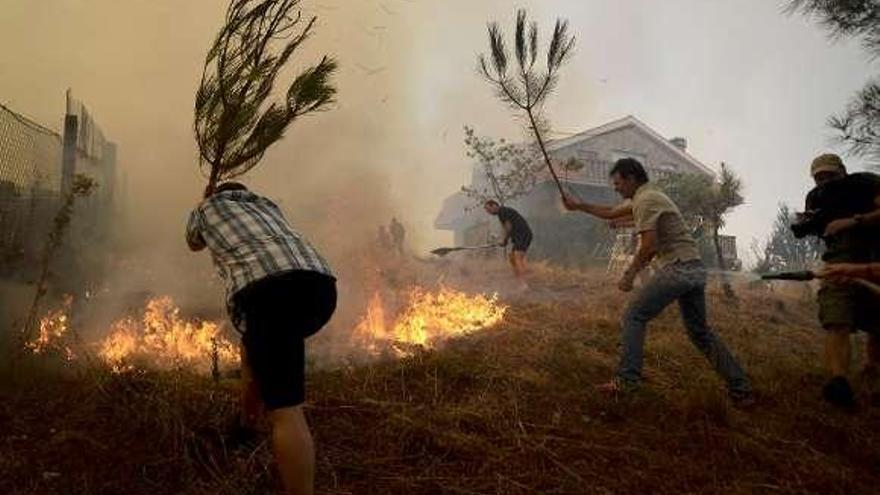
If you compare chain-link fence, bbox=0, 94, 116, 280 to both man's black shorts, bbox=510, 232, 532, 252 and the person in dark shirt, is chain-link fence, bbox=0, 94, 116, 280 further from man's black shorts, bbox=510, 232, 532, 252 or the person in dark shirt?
man's black shorts, bbox=510, 232, 532, 252

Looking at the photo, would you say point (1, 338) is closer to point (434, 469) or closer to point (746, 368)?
→ point (434, 469)

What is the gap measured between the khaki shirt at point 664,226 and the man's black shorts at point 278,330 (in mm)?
2991

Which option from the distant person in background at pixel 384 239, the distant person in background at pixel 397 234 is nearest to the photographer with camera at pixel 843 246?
the distant person in background at pixel 384 239

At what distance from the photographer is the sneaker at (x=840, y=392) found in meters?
4.52

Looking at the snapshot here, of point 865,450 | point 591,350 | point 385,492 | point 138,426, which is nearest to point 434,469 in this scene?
point 385,492

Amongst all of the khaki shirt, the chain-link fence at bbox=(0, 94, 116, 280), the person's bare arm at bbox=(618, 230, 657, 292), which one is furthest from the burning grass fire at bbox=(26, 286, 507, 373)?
the khaki shirt

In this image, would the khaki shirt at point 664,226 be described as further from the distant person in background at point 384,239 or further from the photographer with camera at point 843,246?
the distant person in background at point 384,239

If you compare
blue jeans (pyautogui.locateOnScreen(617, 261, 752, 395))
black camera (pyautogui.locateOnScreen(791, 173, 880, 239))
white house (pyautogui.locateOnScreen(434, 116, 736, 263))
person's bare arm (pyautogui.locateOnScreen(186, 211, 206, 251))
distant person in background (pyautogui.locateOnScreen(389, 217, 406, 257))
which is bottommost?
blue jeans (pyautogui.locateOnScreen(617, 261, 752, 395))

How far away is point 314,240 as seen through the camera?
1023 centimetres

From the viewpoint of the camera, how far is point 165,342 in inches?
240

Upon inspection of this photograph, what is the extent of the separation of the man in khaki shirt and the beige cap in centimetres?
121

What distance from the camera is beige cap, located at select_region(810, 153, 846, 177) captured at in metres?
5.10

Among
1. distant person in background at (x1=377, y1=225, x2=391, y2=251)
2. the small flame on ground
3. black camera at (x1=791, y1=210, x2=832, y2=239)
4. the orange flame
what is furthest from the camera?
distant person in background at (x1=377, y1=225, x2=391, y2=251)

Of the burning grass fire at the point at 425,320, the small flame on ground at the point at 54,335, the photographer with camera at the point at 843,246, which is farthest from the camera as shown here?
the burning grass fire at the point at 425,320
